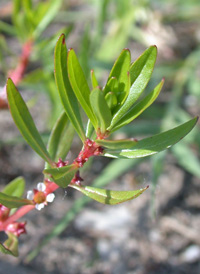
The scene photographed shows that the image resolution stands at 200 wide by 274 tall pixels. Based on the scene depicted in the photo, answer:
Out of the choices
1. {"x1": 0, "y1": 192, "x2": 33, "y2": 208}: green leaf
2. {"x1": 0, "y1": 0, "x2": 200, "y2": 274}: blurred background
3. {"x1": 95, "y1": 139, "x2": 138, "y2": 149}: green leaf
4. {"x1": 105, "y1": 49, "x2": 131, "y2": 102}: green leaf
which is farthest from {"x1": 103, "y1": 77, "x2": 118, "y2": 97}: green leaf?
{"x1": 0, "y1": 0, "x2": 200, "y2": 274}: blurred background

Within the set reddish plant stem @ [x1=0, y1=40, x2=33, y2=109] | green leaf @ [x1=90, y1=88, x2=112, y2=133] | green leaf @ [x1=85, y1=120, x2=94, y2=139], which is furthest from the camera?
reddish plant stem @ [x1=0, y1=40, x2=33, y2=109]

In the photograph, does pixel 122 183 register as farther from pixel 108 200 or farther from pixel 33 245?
pixel 108 200

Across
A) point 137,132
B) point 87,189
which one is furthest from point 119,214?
point 87,189


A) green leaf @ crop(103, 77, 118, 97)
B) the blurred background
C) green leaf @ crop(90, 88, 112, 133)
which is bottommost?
the blurred background

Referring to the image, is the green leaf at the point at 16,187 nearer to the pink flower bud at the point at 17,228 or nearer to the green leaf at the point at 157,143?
the pink flower bud at the point at 17,228

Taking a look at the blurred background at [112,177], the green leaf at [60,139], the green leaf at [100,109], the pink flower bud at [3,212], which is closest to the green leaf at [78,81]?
the green leaf at [100,109]

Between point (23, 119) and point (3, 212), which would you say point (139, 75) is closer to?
point (23, 119)

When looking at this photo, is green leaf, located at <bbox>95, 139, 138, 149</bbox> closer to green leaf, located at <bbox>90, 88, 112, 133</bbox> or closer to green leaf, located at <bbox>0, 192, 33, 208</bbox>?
green leaf, located at <bbox>90, 88, 112, 133</bbox>
